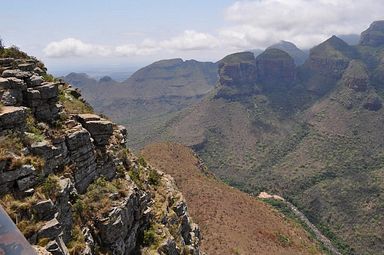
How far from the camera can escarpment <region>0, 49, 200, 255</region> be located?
1833 centimetres

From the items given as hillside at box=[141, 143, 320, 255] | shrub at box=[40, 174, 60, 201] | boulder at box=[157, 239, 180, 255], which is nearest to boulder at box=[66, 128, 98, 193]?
shrub at box=[40, 174, 60, 201]

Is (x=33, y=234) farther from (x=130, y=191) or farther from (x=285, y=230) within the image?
(x=285, y=230)

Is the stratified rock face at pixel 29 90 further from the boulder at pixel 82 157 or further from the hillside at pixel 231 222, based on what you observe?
the hillside at pixel 231 222

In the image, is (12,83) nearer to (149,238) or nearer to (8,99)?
(8,99)

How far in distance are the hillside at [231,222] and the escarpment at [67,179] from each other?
92.1 ft

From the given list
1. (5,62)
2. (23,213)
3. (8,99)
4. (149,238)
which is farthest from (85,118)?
(23,213)

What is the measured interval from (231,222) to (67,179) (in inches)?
1905

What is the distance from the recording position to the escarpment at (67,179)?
60.1 ft

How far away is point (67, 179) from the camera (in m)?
22.1

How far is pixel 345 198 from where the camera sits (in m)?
158

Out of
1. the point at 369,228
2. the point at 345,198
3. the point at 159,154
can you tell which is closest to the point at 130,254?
the point at 159,154

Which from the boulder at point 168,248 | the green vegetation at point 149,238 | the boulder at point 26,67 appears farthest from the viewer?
the green vegetation at point 149,238

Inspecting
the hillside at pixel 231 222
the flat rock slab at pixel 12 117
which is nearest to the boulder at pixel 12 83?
the flat rock slab at pixel 12 117

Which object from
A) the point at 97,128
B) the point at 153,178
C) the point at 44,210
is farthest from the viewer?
the point at 153,178
